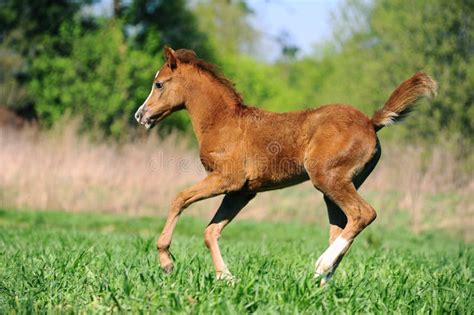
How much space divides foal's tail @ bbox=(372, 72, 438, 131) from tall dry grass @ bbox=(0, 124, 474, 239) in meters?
11.4

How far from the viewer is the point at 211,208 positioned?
1858 centimetres

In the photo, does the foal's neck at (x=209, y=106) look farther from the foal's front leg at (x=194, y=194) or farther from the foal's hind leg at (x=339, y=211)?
the foal's hind leg at (x=339, y=211)

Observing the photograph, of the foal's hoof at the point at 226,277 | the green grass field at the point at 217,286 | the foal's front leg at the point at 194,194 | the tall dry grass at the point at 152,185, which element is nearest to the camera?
the green grass field at the point at 217,286

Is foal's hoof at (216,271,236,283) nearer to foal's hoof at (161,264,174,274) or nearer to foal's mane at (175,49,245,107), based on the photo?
foal's hoof at (161,264,174,274)

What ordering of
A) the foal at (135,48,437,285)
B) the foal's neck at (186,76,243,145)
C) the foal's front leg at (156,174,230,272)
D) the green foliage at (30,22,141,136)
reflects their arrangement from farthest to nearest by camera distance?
the green foliage at (30,22,141,136) → the foal's neck at (186,76,243,145) → the foal's front leg at (156,174,230,272) → the foal at (135,48,437,285)

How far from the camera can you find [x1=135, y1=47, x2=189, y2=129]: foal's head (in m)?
7.58

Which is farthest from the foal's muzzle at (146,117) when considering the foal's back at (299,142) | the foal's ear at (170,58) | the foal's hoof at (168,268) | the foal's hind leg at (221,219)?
the foal's hoof at (168,268)

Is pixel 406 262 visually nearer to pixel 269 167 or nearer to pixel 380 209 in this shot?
pixel 269 167

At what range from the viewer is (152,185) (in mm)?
18891

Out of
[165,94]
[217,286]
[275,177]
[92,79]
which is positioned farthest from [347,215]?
[92,79]

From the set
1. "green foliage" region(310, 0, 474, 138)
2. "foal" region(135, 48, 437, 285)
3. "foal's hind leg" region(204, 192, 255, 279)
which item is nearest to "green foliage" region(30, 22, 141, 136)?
"green foliage" region(310, 0, 474, 138)

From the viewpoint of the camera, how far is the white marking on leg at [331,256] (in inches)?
252

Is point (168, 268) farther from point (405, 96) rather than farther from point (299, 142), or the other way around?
point (405, 96)

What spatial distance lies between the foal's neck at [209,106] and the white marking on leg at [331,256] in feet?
5.58
